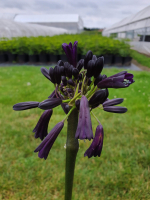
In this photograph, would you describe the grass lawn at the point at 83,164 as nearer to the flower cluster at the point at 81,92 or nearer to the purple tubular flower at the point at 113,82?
the flower cluster at the point at 81,92

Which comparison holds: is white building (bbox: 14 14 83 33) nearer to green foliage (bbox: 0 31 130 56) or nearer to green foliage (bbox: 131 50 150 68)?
green foliage (bbox: 131 50 150 68)

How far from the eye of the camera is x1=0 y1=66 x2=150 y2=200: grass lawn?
1.66m

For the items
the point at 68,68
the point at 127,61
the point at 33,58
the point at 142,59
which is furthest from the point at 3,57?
the point at 68,68

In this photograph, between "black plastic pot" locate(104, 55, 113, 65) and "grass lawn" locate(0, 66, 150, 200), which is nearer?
"grass lawn" locate(0, 66, 150, 200)

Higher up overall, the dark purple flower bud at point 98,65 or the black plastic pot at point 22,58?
the dark purple flower bud at point 98,65

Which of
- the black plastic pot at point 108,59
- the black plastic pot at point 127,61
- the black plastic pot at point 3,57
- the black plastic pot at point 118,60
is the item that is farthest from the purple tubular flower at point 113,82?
the black plastic pot at point 3,57

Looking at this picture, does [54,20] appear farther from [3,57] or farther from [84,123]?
[84,123]

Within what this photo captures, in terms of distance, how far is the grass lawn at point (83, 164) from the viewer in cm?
166

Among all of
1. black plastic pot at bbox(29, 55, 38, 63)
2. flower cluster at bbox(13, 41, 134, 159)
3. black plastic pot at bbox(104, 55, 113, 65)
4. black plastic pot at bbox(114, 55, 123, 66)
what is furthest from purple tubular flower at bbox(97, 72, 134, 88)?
black plastic pot at bbox(29, 55, 38, 63)

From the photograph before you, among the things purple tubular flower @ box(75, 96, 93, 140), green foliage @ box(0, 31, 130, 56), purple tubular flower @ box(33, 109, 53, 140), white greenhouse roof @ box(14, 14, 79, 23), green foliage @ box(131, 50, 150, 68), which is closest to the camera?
purple tubular flower @ box(75, 96, 93, 140)

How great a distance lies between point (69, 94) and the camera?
2.50 feet

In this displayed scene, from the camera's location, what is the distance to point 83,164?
1983mm

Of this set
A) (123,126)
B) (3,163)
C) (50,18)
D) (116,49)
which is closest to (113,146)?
(123,126)

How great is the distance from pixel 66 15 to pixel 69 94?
132ft
